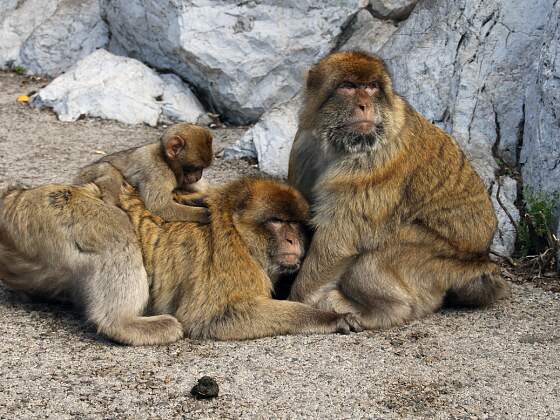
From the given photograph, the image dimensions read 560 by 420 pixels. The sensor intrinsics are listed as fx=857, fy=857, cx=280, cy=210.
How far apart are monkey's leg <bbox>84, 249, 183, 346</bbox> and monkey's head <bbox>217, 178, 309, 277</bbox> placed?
57cm

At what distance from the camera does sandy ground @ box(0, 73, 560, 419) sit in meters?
3.56

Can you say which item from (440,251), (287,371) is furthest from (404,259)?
(287,371)

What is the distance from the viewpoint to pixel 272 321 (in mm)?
4285

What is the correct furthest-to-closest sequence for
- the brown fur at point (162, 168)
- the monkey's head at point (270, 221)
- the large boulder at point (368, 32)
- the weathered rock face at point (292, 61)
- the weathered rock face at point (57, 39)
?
the weathered rock face at point (57, 39), the large boulder at point (368, 32), the weathered rock face at point (292, 61), the brown fur at point (162, 168), the monkey's head at point (270, 221)

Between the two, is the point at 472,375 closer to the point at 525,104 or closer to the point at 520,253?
the point at 520,253

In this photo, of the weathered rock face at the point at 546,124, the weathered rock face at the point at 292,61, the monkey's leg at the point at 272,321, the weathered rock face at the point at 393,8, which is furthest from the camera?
the weathered rock face at the point at 393,8

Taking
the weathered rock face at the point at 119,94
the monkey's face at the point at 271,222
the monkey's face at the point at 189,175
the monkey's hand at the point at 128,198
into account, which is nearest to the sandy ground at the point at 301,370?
the monkey's face at the point at 271,222

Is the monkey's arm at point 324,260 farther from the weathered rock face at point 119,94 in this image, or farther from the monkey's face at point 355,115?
the weathered rock face at point 119,94

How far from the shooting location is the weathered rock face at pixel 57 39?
9727mm

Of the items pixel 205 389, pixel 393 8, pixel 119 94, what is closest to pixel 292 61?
pixel 393 8

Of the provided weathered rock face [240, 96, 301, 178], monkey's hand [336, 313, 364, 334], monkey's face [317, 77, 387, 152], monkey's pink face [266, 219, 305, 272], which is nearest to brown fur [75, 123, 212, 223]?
monkey's pink face [266, 219, 305, 272]

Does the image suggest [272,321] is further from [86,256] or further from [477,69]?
[477,69]

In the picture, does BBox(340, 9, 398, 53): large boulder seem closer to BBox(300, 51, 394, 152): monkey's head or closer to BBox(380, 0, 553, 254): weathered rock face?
BBox(380, 0, 553, 254): weathered rock face

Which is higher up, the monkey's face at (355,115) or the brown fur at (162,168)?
the monkey's face at (355,115)
